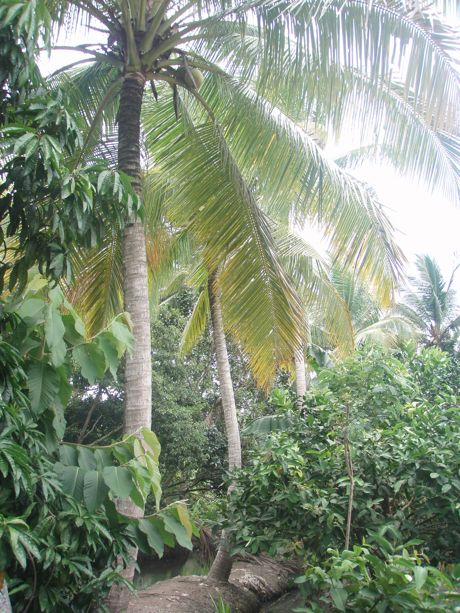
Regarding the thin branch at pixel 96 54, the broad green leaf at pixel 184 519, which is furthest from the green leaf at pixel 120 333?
the thin branch at pixel 96 54

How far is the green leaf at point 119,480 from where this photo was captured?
128 inches

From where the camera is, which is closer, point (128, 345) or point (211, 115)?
point (128, 345)

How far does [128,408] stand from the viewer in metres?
4.84

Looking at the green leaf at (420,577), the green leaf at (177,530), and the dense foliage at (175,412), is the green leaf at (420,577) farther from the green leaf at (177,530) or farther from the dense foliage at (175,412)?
the dense foliage at (175,412)

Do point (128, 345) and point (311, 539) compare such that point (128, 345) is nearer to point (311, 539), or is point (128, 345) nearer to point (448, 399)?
point (311, 539)

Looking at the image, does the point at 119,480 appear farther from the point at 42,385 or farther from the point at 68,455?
the point at 42,385

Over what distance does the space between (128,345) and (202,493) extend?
12741 mm

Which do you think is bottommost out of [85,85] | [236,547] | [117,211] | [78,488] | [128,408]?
[236,547]

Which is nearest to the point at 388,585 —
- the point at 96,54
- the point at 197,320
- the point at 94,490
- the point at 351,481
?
the point at 351,481

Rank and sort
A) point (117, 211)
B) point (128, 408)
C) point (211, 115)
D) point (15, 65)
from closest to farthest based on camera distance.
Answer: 1. point (15, 65)
2. point (117, 211)
3. point (128, 408)
4. point (211, 115)

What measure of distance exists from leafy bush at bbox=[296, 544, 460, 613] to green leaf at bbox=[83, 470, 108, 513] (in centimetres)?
125

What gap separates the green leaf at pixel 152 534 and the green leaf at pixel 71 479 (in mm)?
473

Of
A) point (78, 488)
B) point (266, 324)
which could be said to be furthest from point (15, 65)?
point (266, 324)

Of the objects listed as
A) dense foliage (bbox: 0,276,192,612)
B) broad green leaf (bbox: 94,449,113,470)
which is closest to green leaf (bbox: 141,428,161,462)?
dense foliage (bbox: 0,276,192,612)
